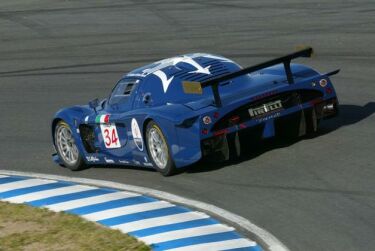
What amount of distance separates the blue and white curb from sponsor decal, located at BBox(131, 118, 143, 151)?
55 cm

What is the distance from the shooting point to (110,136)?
521 inches

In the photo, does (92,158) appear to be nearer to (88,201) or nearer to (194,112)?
(88,201)

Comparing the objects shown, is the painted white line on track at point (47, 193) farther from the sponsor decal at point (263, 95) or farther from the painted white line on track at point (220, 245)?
the painted white line on track at point (220, 245)

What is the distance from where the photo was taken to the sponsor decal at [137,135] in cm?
1255

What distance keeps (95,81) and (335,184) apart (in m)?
9.76

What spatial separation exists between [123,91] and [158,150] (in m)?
1.26

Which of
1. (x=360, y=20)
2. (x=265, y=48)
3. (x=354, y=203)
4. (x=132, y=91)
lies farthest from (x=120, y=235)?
(x=360, y=20)

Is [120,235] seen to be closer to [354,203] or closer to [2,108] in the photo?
[354,203]

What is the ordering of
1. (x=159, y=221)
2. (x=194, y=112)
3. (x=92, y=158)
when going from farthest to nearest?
1. (x=92, y=158)
2. (x=194, y=112)
3. (x=159, y=221)

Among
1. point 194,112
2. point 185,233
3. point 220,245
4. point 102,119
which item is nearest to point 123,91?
point 102,119

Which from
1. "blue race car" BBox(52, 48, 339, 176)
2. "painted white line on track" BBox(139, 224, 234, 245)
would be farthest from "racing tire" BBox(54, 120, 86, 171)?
Answer: "painted white line on track" BBox(139, 224, 234, 245)

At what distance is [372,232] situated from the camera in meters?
9.17

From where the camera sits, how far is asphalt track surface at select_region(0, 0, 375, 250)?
1044 cm

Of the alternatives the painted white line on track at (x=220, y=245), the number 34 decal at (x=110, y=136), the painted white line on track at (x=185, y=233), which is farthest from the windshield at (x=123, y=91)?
the painted white line on track at (x=220, y=245)
